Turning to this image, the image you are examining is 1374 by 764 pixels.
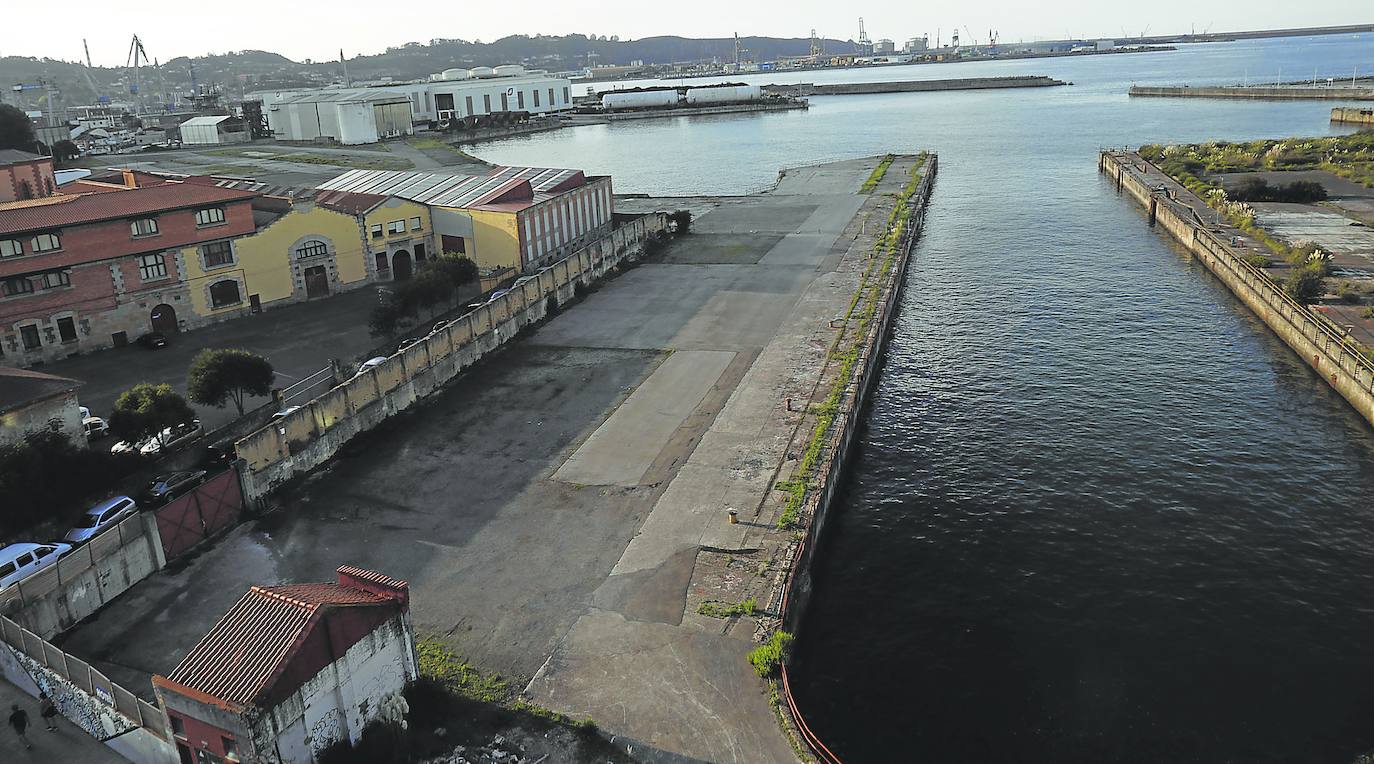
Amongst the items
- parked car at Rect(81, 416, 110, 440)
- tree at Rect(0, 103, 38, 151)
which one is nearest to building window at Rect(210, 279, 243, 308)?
parked car at Rect(81, 416, 110, 440)

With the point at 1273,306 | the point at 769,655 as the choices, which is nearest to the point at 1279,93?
the point at 1273,306

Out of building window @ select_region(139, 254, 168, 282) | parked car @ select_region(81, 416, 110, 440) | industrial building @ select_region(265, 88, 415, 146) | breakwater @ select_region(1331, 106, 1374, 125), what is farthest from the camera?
industrial building @ select_region(265, 88, 415, 146)

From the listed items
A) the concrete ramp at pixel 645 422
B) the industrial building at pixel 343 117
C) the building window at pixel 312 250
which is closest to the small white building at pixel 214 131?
the industrial building at pixel 343 117

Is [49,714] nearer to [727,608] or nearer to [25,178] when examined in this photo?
[727,608]

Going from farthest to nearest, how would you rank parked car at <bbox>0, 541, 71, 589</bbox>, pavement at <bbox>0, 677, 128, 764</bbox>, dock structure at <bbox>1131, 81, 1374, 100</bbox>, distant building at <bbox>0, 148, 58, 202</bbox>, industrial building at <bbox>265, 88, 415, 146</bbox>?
dock structure at <bbox>1131, 81, 1374, 100</bbox>
industrial building at <bbox>265, 88, 415, 146</bbox>
distant building at <bbox>0, 148, 58, 202</bbox>
parked car at <bbox>0, 541, 71, 589</bbox>
pavement at <bbox>0, 677, 128, 764</bbox>

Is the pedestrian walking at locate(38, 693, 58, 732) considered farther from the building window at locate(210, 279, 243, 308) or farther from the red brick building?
the building window at locate(210, 279, 243, 308)

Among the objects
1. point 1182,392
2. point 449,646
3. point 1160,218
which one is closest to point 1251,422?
point 1182,392
